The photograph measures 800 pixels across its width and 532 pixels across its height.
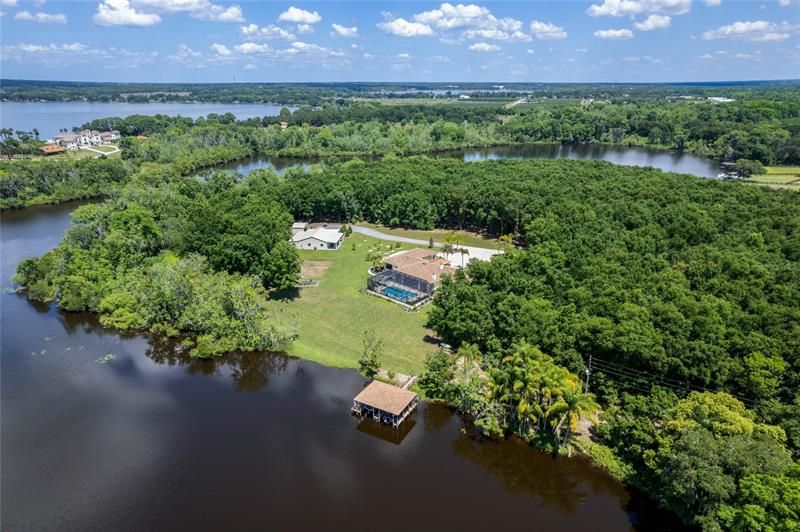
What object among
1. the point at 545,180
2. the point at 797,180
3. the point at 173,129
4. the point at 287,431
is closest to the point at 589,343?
the point at 287,431

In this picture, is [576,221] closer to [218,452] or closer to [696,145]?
[218,452]

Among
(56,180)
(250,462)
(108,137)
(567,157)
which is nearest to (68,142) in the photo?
(108,137)

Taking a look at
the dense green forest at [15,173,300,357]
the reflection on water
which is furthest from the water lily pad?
the reflection on water

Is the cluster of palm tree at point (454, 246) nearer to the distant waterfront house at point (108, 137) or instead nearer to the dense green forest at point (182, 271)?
the dense green forest at point (182, 271)

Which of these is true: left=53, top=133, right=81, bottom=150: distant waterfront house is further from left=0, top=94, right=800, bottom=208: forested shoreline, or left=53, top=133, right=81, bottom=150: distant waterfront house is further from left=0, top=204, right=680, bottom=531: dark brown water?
left=0, top=204, right=680, bottom=531: dark brown water

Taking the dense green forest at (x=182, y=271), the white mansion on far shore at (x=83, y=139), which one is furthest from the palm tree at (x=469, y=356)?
the white mansion on far shore at (x=83, y=139)

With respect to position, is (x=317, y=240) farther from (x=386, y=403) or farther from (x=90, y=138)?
(x=90, y=138)
